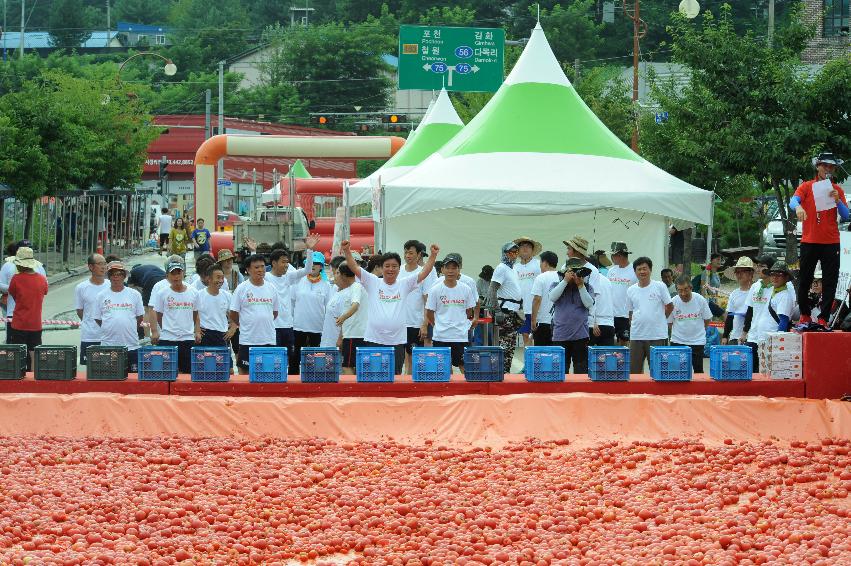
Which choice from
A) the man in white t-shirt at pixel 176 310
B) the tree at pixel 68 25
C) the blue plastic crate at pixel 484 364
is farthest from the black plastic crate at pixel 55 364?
the tree at pixel 68 25

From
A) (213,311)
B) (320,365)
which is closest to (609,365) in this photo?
(320,365)

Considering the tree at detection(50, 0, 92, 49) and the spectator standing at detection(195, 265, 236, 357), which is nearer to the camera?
the spectator standing at detection(195, 265, 236, 357)

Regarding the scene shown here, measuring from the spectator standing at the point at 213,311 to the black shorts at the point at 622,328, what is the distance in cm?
504

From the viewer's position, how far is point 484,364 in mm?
12664

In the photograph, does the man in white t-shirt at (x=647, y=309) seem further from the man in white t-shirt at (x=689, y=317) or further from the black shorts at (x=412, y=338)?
the black shorts at (x=412, y=338)

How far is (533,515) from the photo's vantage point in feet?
29.8

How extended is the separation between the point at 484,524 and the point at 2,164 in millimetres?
21777

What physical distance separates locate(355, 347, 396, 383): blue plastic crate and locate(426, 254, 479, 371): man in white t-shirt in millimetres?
951

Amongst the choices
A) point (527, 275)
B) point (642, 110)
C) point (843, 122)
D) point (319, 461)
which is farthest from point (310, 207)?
point (319, 461)

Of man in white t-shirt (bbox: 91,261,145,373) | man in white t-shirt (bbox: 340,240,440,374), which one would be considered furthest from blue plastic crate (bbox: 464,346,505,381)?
man in white t-shirt (bbox: 91,261,145,373)

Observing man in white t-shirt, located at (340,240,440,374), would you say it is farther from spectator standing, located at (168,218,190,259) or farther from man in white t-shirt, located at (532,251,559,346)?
spectator standing, located at (168,218,190,259)

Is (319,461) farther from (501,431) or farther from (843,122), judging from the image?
(843,122)

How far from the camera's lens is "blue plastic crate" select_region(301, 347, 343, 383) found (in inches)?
497

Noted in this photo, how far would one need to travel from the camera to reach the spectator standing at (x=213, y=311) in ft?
43.8
